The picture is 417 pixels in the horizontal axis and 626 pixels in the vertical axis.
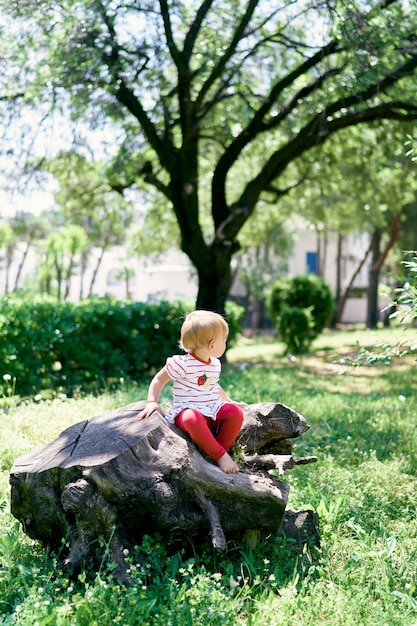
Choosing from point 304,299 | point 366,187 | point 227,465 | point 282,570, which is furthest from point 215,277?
point 282,570

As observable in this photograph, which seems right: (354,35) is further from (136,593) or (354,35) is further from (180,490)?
(136,593)

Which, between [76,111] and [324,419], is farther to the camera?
[76,111]

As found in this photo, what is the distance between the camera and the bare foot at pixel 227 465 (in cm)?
368

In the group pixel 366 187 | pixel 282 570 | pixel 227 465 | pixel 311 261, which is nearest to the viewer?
pixel 282 570

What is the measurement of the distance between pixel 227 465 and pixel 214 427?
0.35 meters

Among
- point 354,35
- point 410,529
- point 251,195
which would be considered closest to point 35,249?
point 251,195

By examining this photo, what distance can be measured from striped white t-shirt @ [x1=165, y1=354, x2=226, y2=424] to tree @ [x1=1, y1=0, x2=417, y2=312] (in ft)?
17.0

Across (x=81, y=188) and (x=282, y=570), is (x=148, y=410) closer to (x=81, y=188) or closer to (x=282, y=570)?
(x=282, y=570)

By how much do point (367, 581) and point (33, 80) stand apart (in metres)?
8.39

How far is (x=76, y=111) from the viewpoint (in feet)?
32.6

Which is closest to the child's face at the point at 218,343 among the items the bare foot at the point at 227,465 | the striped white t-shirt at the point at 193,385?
the striped white t-shirt at the point at 193,385

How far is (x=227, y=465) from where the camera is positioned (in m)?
3.68

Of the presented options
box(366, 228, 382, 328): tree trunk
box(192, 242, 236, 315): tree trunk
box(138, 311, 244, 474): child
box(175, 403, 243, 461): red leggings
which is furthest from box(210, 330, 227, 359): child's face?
box(366, 228, 382, 328): tree trunk

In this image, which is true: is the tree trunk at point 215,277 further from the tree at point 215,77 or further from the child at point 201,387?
the child at point 201,387
